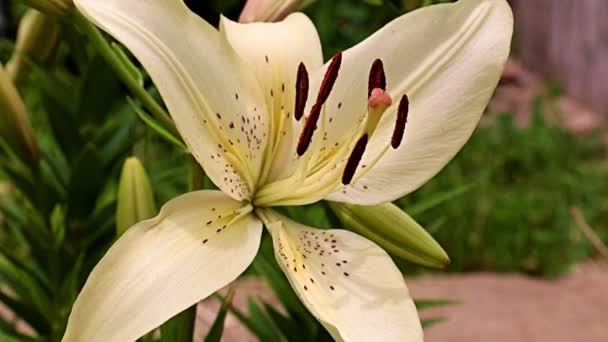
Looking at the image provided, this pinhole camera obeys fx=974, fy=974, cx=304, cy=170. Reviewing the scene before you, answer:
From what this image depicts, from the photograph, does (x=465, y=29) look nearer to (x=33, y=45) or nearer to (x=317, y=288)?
(x=317, y=288)

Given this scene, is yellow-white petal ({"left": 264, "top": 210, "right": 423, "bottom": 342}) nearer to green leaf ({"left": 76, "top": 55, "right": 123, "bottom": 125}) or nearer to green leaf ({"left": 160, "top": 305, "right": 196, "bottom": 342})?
green leaf ({"left": 160, "top": 305, "right": 196, "bottom": 342})

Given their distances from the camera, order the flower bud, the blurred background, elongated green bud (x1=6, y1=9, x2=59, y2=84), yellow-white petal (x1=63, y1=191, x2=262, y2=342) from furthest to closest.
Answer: the blurred background, elongated green bud (x1=6, y1=9, x2=59, y2=84), the flower bud, yellow-white petal (x1=63, y1=191, x2=262, y2=342)

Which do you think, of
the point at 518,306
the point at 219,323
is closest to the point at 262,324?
the point at 219,323

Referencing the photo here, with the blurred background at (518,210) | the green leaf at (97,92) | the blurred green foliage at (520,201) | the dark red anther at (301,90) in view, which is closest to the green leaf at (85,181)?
the green leaf at (97,92)

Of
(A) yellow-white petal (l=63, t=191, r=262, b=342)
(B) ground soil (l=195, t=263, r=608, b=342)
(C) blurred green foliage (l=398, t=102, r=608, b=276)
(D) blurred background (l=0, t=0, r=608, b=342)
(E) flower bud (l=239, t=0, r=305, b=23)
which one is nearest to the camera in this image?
(A) yellow-white petal (l=63, t=191, r=262, b=342)

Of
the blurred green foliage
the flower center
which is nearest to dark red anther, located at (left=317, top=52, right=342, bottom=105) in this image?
the flower center

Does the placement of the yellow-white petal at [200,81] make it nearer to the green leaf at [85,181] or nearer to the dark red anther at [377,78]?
the dark red anther at [377,78]
